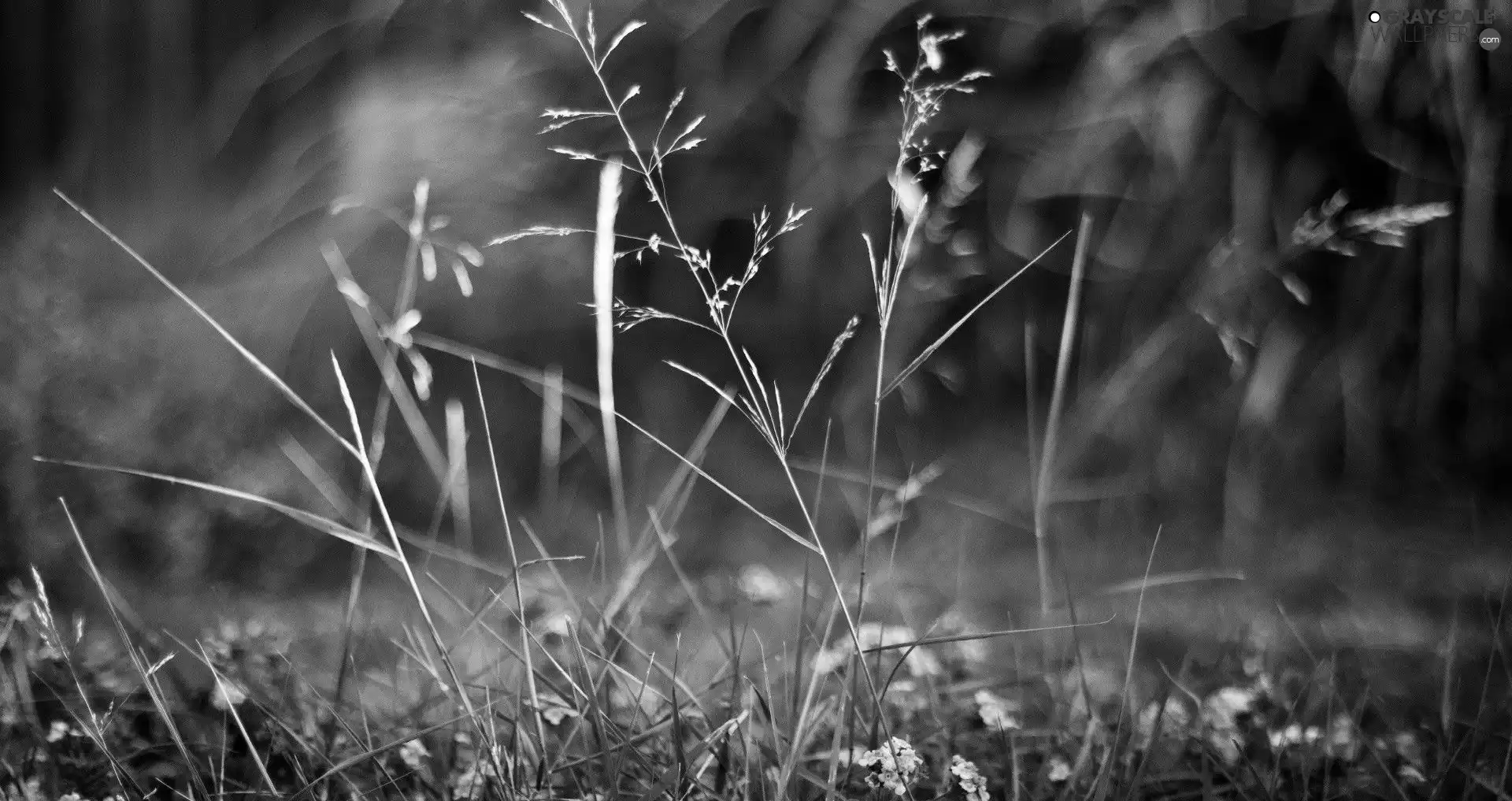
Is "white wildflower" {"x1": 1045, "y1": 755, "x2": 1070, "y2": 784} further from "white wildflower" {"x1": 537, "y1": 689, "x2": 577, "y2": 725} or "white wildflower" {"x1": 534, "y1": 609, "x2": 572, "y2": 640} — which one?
"white wildflower" {"x1": 534, "y1": 609, "x2": 572, "y2": 640}

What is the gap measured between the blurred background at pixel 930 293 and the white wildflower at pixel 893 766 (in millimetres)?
892

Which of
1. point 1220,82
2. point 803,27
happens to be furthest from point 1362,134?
point 803,27

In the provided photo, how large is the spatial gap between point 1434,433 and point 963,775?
141cm

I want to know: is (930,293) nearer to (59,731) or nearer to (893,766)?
(893,766)

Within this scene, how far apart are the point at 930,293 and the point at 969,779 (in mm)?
1165

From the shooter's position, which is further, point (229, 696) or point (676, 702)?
point (229, 696)

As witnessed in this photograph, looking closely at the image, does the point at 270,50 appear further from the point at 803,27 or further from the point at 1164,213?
the point at 1164,213

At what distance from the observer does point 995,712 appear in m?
0.80

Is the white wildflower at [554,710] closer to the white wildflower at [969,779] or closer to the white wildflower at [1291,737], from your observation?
the white wildflower at [969,779]

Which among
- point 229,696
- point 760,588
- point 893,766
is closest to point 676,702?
point 893,766

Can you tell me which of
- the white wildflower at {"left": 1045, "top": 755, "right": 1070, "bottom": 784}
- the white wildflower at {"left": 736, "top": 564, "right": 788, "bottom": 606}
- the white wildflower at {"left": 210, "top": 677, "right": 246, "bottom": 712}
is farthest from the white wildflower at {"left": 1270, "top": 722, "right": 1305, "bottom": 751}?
the white wildflower at {"left": 210, "top": 677, "right": 246, "bottom": 712}

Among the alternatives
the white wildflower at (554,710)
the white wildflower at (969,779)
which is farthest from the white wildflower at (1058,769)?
the white wildflower at (554,710)

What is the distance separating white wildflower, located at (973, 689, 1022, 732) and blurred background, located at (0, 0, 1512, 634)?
592mm

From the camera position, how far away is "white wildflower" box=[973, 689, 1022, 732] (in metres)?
0.80
